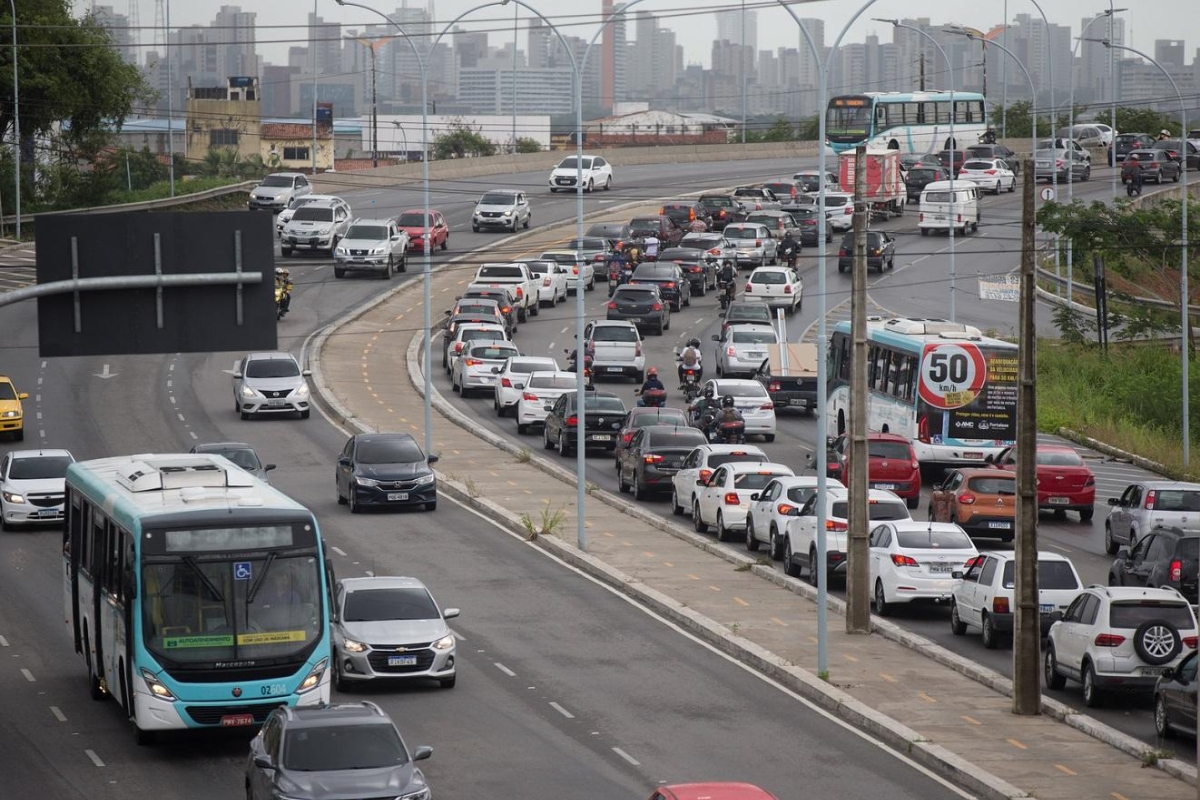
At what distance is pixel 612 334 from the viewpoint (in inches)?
2121

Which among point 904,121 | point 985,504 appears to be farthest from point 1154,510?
point 904,121

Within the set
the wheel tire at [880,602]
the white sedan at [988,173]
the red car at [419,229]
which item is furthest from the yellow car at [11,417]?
the white sedan at [988,173]

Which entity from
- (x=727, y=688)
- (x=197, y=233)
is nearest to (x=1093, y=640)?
(x=727, y=688)

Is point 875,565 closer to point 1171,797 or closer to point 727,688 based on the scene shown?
point 727,688

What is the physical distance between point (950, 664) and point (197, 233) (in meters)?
11.4

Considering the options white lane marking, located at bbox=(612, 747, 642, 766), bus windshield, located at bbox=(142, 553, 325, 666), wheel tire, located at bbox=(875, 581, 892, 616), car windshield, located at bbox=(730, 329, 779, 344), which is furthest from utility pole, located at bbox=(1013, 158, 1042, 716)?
car windshield, located at bbox=(730, 329, 779, 344)

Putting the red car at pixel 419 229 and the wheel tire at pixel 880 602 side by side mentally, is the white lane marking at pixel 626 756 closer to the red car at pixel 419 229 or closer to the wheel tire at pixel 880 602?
the wheel tire at pixel 880 602

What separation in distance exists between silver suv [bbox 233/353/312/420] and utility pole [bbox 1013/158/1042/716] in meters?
28.7

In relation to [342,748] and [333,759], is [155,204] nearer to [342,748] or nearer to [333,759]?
[342,748]

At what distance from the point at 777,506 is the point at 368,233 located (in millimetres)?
37728

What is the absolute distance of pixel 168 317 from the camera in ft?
77.6

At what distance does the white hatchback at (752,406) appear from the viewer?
4534 centimetres

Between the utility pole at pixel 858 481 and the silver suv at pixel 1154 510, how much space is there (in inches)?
297

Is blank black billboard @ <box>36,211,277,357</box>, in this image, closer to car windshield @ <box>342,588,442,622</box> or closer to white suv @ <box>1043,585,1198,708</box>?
car windshield @ <box>342,588,442,622</box>
